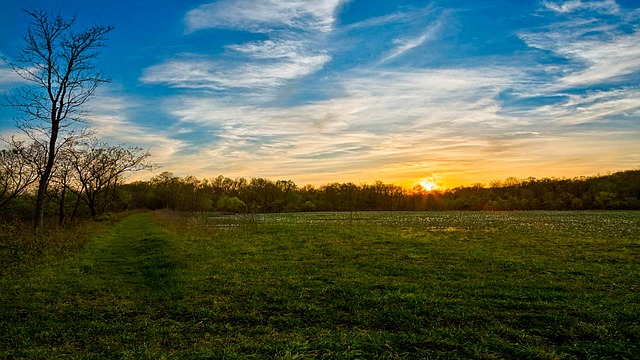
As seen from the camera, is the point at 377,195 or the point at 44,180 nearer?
the point at 44,180

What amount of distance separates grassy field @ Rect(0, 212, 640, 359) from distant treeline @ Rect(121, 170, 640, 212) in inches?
2952

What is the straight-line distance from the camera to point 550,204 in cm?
9744

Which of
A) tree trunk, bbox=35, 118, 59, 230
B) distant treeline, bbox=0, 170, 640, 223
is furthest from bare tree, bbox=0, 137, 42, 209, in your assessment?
distant treeline, bbox=0, 170, 640, 223

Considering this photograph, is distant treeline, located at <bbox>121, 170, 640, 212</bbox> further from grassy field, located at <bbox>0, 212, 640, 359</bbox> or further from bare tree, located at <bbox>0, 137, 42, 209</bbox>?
grassy field, located at <bbox>0, 212, 640, 359</bbox>

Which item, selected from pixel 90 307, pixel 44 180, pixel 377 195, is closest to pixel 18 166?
pixel 44 180

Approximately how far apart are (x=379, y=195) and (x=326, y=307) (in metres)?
114

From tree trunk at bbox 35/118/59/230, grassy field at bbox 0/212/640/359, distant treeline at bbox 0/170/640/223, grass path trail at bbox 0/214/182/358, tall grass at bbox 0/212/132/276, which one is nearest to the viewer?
grassy field at bbox 0/212/640/359

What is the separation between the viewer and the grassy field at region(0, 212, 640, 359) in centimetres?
622

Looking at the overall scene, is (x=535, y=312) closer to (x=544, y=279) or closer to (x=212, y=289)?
(x=544, y=279)

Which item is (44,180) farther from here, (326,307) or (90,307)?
(326,307)

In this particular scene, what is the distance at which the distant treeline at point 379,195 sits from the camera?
9088 centimetres

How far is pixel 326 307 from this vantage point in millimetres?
8523

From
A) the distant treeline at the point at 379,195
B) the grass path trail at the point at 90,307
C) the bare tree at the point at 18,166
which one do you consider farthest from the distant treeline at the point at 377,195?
the grass path trail at the point at 90,307

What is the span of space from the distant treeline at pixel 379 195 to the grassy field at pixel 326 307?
75.0 metres
